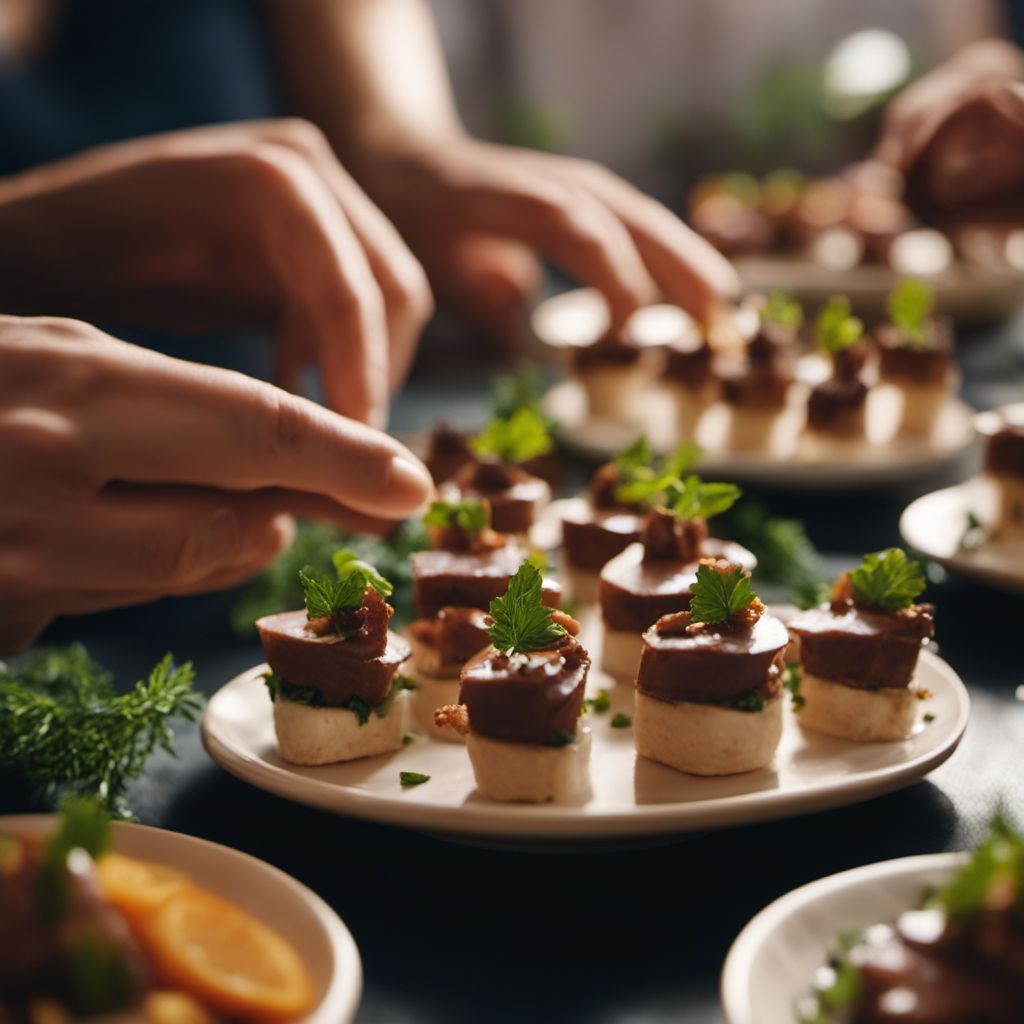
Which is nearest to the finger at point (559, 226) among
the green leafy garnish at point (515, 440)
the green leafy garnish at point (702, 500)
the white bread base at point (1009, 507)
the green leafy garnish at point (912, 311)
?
the green leafy garnish at point (912, 311)

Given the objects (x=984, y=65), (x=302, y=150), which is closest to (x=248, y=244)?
(x=302, y=150)

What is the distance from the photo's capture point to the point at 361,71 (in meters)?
4.60

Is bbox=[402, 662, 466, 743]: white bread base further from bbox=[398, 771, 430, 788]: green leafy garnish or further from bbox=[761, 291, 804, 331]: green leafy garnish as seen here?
bbox=[761, 291, 804, 331]: green leafy garnish

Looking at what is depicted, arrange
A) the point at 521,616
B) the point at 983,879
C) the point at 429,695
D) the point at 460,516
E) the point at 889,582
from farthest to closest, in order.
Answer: the point at 460,516
the point at 429,695
the point at 889,582
the point at 521,616
the point at 983,879

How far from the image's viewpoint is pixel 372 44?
4.73m

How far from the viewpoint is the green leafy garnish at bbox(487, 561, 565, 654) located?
1.64 meters

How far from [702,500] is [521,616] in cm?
63

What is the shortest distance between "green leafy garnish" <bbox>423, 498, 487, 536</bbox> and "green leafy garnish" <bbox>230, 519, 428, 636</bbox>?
0.27m

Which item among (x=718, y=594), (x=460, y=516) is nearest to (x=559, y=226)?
(x=460, y=516)

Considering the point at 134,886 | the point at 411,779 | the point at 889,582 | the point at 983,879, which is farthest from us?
Answer: the point at 889,582

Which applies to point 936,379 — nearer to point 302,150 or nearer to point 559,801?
point 302,150

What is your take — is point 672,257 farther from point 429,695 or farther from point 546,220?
point 429,695

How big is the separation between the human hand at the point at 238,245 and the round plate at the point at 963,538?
1.10 metres

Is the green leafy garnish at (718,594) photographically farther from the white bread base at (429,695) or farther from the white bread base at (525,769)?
the white bread base at (429,695)
